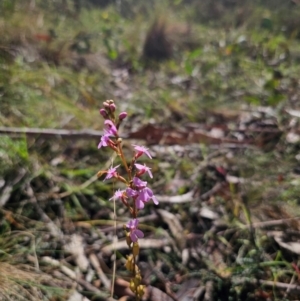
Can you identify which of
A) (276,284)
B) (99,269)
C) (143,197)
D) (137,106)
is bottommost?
(137,106)

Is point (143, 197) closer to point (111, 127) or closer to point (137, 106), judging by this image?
point (111, 127)

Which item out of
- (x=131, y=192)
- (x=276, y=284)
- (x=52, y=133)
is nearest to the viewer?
(x=131, y=192)

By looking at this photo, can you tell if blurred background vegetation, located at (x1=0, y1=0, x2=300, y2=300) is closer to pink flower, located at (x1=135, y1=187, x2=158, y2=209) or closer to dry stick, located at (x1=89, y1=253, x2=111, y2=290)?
dry stick, located at (x1=89, y1=253, x2=111, y2=290)

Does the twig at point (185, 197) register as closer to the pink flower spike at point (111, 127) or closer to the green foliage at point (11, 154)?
the green foliage at point (11, 154)

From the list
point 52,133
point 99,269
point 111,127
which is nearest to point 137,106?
point 52,133

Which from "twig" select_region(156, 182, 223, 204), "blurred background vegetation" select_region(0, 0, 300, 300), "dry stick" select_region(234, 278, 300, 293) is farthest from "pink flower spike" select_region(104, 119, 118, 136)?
"twig" select_region(156, 182, 223, 204)

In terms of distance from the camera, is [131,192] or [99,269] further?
[99,269]

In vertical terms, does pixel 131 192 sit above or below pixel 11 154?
above

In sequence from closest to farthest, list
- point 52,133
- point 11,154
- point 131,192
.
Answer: point 131,192
point 11,154
point 52,133
